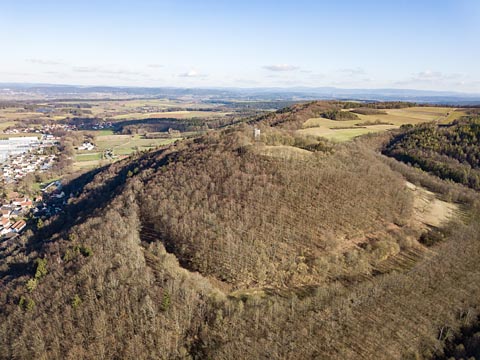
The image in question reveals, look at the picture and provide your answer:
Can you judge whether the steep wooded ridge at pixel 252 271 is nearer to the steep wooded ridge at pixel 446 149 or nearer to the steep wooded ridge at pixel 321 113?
the steep wooded ridge at pixel 446 149

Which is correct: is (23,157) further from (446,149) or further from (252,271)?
(446,149)

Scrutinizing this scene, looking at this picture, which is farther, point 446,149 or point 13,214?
point 13,214

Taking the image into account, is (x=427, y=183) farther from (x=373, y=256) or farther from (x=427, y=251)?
(x=373, y=256)

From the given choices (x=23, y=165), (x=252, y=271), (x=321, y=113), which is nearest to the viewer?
(x=252, y=271)

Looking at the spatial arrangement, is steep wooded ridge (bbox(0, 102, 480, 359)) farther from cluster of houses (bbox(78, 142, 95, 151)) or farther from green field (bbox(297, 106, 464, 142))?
cluster of houses (bbox(78, 142, 95, 151))

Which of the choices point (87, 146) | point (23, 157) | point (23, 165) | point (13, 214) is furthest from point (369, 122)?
point (23, 157)

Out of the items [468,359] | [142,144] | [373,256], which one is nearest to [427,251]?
[373,256]
